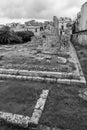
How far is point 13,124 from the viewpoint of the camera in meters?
3.32

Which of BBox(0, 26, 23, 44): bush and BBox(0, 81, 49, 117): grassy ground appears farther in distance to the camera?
BBox(0, 26, 23, 44): bush

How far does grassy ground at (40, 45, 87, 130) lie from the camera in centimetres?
336

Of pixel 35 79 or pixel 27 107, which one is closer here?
pixel 27 107

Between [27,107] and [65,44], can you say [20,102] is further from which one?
[65,44]

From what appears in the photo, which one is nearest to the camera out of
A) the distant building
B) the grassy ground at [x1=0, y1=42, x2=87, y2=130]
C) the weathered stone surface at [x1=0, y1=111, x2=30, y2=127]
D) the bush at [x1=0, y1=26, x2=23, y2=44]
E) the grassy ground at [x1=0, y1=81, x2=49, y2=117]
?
the weathered stone surface at [x1=0, y1=111, x2=30, y2=127]

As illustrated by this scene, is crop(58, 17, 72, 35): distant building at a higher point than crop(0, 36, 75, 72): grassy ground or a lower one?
higher

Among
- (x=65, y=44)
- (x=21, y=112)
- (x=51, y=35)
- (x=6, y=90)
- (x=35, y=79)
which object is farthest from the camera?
(x=51, y=35)

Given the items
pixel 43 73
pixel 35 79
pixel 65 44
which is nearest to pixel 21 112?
pixel 35 79

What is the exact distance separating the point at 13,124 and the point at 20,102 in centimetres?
114

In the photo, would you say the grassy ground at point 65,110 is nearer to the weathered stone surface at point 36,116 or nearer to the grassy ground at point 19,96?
the weathered stone surface at point 36,116

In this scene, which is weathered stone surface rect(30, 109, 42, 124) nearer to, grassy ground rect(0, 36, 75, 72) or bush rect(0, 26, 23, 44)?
grassy ground rect(0, 36, 75, 72)

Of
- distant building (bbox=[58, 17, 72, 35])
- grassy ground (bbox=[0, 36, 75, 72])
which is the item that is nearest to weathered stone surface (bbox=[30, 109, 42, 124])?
grassy ground (bbox=[0, 36, 75, 72])

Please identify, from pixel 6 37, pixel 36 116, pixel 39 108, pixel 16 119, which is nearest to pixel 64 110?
pixel 39 108

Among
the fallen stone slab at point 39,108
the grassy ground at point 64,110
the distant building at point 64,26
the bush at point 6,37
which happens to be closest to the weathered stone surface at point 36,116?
the fallen stone slab at point 39,108
